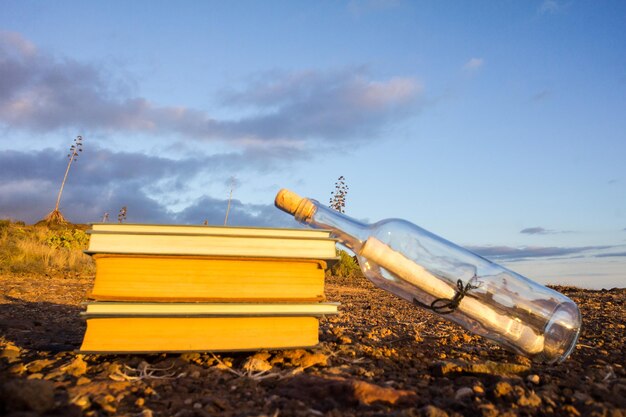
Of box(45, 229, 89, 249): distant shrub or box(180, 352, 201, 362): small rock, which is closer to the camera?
box(180, 352, 201, 362): small rock

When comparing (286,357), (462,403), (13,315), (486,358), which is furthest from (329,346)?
(13,315)

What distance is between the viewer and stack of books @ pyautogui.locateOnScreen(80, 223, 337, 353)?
2502 mm

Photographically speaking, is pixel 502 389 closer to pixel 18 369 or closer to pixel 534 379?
pixel 534 379

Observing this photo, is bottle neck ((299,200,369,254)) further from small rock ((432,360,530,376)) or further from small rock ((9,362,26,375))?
small rock ((9,362,26,375))

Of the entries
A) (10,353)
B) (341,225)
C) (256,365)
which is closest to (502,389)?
(256,365)

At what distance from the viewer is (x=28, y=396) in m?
1.79

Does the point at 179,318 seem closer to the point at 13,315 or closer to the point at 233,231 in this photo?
the point at 233,231

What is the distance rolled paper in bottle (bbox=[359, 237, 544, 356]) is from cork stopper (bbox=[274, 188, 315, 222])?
412mm

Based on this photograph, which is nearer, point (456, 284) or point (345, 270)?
point (456, 284)

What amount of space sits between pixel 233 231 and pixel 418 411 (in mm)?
1274

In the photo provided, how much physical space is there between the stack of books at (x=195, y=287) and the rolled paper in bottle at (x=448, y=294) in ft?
1.27

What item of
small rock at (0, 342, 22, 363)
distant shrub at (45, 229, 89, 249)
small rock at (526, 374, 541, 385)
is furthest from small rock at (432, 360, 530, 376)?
distant shrub at (45, 229, 89, 249)

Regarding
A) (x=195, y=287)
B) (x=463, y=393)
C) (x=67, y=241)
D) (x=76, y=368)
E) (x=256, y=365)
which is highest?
(x=195, y=287)

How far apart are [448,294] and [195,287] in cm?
151
